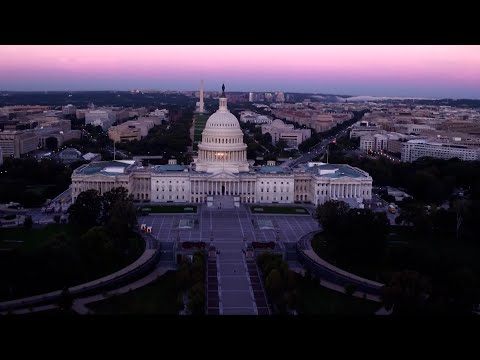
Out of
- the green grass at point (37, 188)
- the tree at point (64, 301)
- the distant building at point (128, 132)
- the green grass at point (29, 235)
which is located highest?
the distant building at point (128, 132)

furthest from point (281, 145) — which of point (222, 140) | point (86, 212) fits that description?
point (86, 212)

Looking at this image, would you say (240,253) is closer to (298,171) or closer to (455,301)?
(455,301)

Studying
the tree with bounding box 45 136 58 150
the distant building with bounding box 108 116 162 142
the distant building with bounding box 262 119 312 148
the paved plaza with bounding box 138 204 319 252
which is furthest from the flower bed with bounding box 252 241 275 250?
the distant building with bounding box 108 116 162 142

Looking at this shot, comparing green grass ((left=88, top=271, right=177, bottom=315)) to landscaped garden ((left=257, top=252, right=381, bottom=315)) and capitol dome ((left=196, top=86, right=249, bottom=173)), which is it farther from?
capitol dome ((left=196, top=86, right=249, bottom=173))

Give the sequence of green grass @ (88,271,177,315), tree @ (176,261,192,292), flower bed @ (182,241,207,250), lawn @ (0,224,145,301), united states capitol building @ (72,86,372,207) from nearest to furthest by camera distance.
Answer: green grass @ (88,271,177,315)
lawn @ (0,224,145,301)
tree @ (176,261,192,292)
flower bed @ (182,241,207,250)
united states capitol building @ (72,86,372,207)

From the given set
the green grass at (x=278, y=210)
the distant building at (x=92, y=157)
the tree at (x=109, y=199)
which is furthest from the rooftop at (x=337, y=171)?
the distant building at (x=92, y=157)

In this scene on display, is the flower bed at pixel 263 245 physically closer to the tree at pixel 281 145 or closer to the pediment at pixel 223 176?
the pediment at pixel 223 176

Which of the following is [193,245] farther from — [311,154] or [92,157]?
[311,154]
